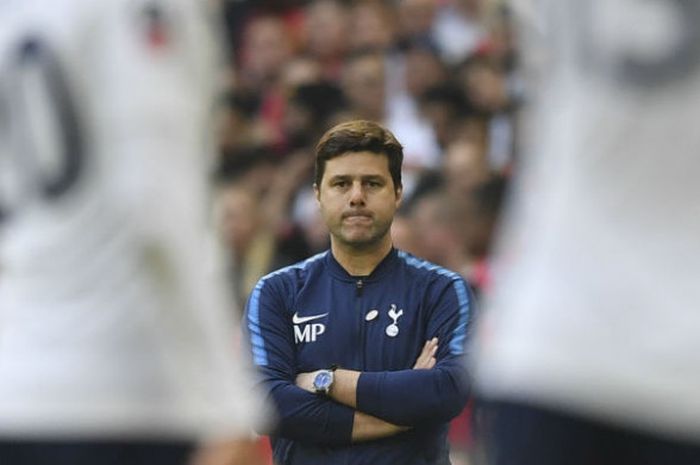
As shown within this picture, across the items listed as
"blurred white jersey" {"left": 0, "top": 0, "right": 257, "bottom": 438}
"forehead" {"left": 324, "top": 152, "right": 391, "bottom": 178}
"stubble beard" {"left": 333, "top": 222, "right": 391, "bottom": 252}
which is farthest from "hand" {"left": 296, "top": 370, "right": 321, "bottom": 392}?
"blurred white jersey" {"left": 0, "top": 0, "right": 257, "bottom": 438}

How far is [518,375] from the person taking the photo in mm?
2486

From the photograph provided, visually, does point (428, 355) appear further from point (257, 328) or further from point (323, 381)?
point (257, 328)

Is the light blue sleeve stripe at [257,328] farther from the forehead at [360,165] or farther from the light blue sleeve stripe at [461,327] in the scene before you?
the light blue sleeve stripe at [461,327]

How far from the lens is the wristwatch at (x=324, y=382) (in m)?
4.40

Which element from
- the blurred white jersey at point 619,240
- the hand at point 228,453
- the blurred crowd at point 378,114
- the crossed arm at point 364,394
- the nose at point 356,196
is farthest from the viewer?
the blurred crowd at point 378,114

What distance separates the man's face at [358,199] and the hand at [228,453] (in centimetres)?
184

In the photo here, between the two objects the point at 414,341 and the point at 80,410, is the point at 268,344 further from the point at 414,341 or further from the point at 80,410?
the point at 80,410

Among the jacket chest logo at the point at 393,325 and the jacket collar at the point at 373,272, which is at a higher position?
the jacket collar at the point at 373,272

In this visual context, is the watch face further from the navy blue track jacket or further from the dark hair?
the dark hair

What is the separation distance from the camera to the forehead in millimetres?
4633

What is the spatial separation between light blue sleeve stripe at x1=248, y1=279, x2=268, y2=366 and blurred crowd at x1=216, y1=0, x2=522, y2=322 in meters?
2.37

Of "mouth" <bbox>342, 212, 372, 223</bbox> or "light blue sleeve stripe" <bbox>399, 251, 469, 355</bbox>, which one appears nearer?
"light blue sleeve stripe" <bbox>399, 251, 469, 355</bbox>

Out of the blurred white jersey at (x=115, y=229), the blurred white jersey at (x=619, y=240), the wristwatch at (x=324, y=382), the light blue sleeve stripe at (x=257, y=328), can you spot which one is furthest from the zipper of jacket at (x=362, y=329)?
the blurred white jersey at (x=619, y=240)

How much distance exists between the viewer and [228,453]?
8.87 ft
